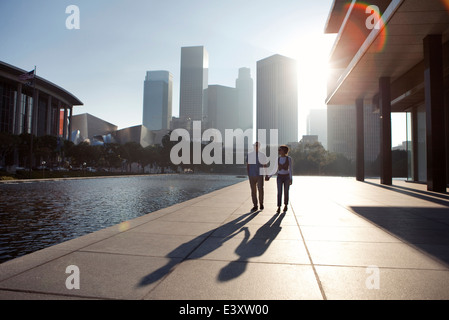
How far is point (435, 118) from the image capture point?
14.2 m

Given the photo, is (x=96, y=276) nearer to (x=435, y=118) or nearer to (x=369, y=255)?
(x=369, y=255)

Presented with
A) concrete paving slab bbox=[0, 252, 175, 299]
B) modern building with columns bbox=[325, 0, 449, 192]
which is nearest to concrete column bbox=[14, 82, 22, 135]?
modern building with columns bbox=[325, 0, 449, 192]

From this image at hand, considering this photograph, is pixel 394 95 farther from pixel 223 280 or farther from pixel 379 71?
pixel 223 280

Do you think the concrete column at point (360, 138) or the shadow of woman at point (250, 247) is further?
the concrete column at point (360, 138)

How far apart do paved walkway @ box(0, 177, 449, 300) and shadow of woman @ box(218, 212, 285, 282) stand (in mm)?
12

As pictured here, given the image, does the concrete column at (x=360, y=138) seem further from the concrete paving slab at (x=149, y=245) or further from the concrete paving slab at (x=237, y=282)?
the concrete paving slab at (x=237, y=282)

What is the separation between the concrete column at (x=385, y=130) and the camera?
2136 cm

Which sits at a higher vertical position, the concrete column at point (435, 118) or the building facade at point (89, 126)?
the building facade at point (89, 126)

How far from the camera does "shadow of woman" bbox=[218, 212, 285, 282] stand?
305 cm

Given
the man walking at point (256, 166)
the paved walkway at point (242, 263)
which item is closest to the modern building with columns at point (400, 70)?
the man walking at point (256, 166)

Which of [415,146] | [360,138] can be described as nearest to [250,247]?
[415,146]

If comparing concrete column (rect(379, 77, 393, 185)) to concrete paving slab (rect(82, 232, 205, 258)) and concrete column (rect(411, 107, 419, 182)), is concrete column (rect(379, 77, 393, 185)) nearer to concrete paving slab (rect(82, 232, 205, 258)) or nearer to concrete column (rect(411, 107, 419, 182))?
concrete column (rect(411, 107, 419, 182))

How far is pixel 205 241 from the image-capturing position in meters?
4.45

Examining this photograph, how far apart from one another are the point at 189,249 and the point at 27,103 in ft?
274
